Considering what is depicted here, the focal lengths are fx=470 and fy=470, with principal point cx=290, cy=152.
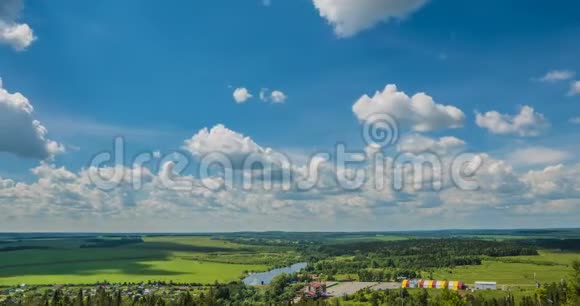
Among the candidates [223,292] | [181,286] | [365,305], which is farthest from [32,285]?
[365,305]

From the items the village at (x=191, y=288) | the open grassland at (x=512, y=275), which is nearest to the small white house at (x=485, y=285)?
the village at (x=191, y=288)

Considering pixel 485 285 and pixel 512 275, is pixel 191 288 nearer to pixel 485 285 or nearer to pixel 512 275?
pixel 485 285

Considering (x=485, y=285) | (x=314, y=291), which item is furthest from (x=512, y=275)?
(x=314, y=291)

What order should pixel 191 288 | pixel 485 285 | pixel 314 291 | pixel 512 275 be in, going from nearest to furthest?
pixel 314 291
pixel 485 285
pixel 191 288
pixel 512 275

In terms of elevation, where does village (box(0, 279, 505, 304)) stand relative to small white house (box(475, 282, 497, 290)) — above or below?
below

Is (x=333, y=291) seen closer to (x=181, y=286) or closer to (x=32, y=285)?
(x=181, y=286)

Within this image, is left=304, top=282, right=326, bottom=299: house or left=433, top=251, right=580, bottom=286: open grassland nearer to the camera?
left=304, top=282, right=326, bottom=299: house

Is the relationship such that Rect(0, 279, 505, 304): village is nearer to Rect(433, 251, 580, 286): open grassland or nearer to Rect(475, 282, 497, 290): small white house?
Rect(475, 282, 497, 290): small white house

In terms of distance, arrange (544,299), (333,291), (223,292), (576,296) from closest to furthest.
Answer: (576,296)
(544,299)
(223,292)
(333,291)

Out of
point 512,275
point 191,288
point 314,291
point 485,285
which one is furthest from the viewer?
point 512,275

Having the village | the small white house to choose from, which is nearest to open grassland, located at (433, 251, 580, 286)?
the small white house

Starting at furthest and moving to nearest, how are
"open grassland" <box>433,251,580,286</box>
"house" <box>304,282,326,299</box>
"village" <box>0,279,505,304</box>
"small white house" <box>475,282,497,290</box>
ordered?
1. "open grassland" <box>433,251,580,286</box>
2. "small white house" <box>475,282,497,290</box>
3. "village" <box>0,279,505,304</box>
4. "house" <box>304,282,326,299</box>
